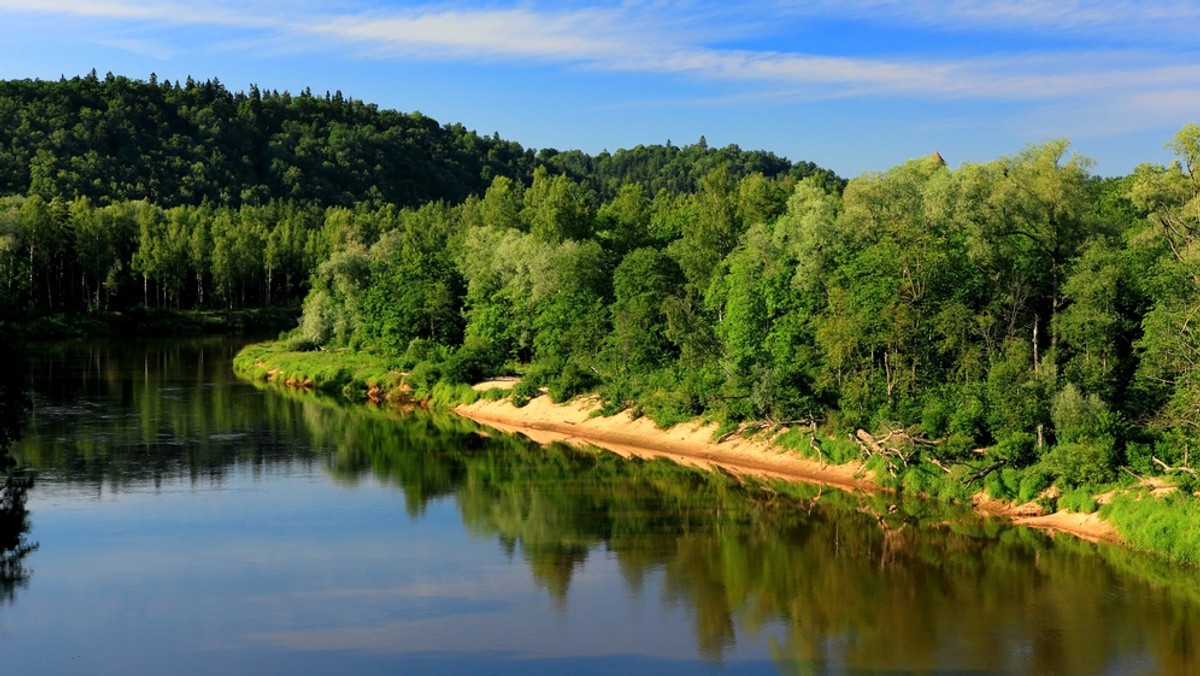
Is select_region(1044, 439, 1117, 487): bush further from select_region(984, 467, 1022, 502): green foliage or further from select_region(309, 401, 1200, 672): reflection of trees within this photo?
select_region(309, 401, 1200, 672): reflection of trees

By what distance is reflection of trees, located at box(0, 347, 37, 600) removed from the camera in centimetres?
4012

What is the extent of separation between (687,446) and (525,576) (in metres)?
23.2

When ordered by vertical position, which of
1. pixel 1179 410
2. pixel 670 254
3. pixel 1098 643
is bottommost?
pixel 1098 643

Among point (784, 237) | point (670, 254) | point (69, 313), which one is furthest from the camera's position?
point (69, 313)

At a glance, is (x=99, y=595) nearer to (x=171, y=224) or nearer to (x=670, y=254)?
(x=670, y=254)

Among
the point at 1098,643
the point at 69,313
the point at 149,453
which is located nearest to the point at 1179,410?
the point at 1098,643

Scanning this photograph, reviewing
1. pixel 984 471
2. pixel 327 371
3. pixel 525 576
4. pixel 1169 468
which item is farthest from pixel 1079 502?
pixel 327 371

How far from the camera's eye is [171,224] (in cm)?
14712

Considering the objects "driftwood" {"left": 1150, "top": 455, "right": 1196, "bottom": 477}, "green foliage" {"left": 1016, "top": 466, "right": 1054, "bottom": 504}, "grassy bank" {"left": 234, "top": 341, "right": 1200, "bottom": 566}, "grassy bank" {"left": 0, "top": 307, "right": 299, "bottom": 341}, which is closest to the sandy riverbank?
"grassy bank" {"left": 234, "top": 341, "right": 1200, "bottom": 566}

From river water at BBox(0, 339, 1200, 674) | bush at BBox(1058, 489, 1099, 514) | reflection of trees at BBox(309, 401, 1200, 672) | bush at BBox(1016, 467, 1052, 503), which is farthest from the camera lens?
bush at BBox(1016, 467, 1052, 503)

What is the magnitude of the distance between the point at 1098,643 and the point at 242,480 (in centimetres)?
3572

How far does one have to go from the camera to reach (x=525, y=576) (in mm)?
39594

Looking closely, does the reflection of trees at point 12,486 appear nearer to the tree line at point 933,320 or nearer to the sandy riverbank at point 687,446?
the sandy riverbank at point 687,446

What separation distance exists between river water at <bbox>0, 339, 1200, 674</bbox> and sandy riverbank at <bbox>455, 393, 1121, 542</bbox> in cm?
132
